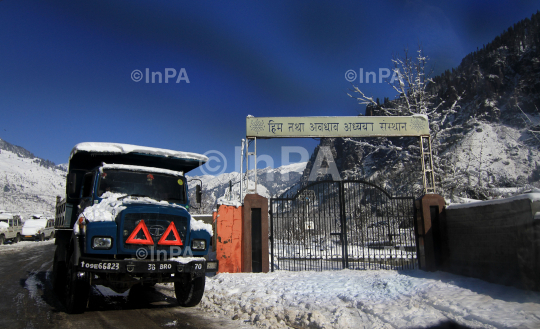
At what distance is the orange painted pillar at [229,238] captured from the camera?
11031 mm

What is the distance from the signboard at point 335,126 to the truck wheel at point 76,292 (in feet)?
23.3

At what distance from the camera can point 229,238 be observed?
1120 cm

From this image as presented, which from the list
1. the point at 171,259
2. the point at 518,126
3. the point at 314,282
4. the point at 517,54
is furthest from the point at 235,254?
the point at 517,54

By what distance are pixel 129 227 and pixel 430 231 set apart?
29.2 feet

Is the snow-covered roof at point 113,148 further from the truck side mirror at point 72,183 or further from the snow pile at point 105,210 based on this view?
the snow pile at point 105,210

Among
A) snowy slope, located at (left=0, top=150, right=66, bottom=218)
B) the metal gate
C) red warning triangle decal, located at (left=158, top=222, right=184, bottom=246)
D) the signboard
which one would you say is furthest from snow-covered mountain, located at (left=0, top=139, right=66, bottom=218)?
red warning triangle decal, located at (left=158, top=222, right=184, bottom=246)

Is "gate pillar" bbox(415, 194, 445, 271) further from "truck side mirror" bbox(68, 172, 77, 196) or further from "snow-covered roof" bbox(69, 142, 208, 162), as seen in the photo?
"truck side mirror" bbox(68, 172, 77, 196)

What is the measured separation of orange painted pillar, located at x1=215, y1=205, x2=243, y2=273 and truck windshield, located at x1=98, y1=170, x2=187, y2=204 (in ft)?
10.7

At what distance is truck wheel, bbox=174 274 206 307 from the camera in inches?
276

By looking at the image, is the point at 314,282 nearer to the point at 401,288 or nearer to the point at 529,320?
the point at 401,288

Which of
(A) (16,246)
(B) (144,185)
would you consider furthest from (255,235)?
(A) (16,246)

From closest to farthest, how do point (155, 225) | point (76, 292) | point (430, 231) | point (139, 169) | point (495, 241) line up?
1. point (76, 292)
2. point (155, 225)
3. point (139, 169)
4. point (495, 241)
5. point (430, 231)

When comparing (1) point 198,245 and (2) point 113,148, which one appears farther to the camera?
(2) point 113,148

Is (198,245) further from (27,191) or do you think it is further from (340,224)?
(27,191)
